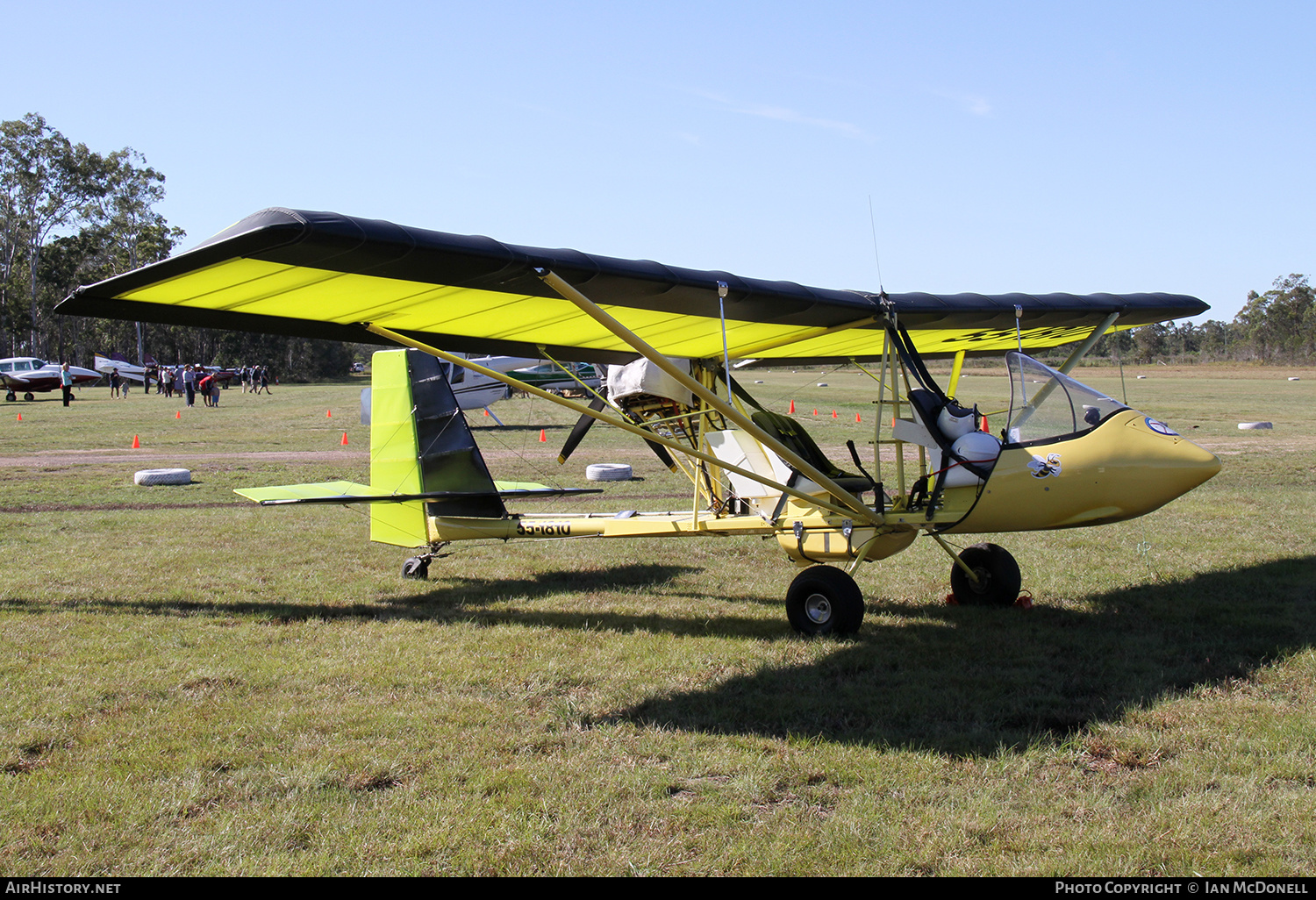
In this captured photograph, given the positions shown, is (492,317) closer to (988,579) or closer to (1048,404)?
(1048,404)

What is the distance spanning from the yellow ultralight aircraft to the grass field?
71cm

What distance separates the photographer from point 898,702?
16.9 feet

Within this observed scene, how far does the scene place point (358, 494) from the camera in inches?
336

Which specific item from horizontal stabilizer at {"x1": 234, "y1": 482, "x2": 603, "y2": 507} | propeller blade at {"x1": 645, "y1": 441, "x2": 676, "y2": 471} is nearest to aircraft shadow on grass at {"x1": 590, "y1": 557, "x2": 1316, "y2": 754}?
propeller blade at {"x1": 645, "y1": 441, "x2": 676, "y2": 471}

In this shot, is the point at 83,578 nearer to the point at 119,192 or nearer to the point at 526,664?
the point at 526,664

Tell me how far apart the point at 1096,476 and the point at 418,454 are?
229 inches

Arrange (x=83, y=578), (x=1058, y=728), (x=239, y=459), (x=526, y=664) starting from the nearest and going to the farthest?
(x=1058, y=728) → (x=526, y=664) → (x=83, y=578) → (x=239, y=459)

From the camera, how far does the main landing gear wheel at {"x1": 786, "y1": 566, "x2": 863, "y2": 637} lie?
6453mm

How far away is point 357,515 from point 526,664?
275 inches

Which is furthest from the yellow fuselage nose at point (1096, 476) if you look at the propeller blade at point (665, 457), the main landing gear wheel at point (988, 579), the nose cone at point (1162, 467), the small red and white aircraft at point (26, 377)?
the small red and white aircraft at point (26, 377)

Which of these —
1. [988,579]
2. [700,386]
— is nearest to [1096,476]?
[988,579]

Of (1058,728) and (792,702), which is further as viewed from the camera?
(792,702)

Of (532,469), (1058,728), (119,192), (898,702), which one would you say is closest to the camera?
(1058,728)

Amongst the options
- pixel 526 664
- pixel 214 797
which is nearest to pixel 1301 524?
pixel 526 664
